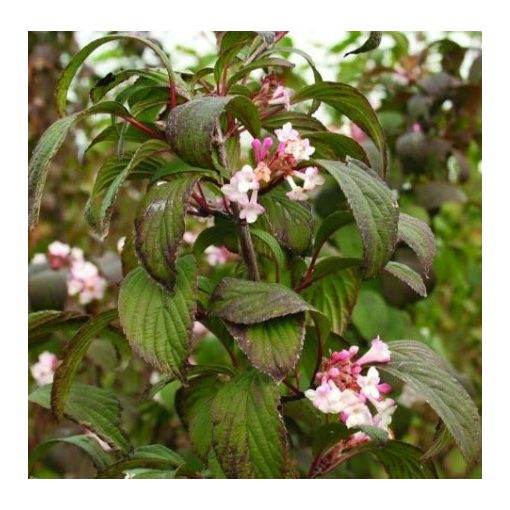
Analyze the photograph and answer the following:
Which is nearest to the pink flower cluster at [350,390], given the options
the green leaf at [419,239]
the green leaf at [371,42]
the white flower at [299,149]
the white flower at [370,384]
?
the white flower at [370,384]

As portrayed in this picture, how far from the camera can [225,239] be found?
1050 millimetres

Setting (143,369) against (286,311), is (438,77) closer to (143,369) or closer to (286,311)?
(143,369)

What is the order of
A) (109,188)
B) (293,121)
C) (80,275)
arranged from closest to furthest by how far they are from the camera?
(109,188), (293,121), (80,275)

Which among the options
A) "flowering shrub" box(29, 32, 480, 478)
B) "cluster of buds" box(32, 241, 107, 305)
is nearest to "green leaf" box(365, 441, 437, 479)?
"flowering shrub" box(29, 32, 480, 478)

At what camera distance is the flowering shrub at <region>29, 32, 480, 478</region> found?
0.85 m

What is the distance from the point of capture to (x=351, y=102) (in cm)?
97

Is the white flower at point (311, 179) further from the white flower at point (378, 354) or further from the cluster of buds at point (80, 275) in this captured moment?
the cluster of buds at point (80, 275)

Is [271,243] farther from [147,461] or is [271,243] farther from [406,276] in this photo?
[147,461]

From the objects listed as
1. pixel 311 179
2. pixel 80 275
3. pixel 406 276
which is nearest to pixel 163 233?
pixel 311 179

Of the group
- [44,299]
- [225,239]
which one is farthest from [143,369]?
[225,239]

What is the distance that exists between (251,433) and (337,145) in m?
0.35

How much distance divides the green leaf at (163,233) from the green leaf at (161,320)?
0.02 metres

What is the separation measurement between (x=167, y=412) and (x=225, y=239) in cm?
82

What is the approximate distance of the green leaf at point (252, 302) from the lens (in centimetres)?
84
